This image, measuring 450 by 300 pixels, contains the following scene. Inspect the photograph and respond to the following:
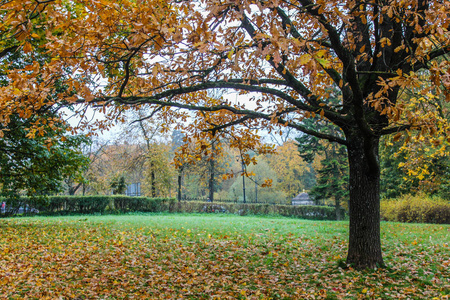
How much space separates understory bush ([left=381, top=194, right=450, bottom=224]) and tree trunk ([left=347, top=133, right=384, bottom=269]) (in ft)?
41.9

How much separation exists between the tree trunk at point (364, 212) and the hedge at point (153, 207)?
706 inches

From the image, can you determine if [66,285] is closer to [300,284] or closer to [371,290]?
[300,284]

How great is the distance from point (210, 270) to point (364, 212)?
2806mm

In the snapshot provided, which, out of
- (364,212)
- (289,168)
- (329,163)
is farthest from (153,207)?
(289,168)

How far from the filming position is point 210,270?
5.03 metres

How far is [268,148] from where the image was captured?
21.9ft

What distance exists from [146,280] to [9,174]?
310 inches

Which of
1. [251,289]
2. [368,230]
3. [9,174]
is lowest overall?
[251,289]

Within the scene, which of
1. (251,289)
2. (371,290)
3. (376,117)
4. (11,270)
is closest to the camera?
(371,290)

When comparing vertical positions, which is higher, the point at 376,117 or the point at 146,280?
the point at 376,117

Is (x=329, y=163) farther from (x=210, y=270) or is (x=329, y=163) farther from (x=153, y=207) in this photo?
(x=210, y=270)

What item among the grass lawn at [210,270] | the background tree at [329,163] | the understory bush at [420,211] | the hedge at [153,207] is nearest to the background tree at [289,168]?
the hedge at [153,207]

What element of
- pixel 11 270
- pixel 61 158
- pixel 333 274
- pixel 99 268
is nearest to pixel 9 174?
pixel 61 158

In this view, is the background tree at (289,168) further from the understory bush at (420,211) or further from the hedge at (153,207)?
the understory bush at (420,211)
